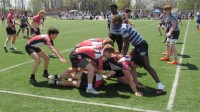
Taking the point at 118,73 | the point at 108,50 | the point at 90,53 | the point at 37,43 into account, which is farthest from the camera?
the point at 37,43

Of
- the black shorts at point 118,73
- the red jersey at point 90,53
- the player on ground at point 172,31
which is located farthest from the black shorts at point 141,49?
the player on ground at point 172,31

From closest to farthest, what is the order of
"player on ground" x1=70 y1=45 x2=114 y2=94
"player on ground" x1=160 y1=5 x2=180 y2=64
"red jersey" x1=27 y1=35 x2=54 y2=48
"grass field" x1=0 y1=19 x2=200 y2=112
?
"grass field" x1=0 y1=19 x2=200 y2=112
"player on ground" x1=70 y1=45 x2=114 y2=94
"red jersey" x1=27 y1=35 x2=54 y2=48
"player on ground" x1=160 y1=5 x2=180 y2=64

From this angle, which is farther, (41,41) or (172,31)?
(172,31)

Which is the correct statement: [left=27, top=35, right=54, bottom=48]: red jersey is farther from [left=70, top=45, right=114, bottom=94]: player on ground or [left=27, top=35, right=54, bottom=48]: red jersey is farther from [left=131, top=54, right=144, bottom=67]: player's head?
[left=131, top=54, right=144, bottom=67]: player's head

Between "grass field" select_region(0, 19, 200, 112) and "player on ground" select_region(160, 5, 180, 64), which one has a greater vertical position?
"player on ground" select_region(160, 5, 180, 64)

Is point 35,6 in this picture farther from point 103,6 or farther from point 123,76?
point 123,76

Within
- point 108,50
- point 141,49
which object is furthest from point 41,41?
point 141,49

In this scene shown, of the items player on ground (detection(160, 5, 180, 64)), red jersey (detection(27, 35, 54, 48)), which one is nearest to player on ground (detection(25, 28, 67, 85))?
red jersey (detection(27, 35, 54, 48))

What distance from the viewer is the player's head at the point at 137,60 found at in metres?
7.37

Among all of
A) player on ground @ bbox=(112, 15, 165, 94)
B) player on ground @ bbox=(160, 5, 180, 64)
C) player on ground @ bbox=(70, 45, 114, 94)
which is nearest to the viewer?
player on ground @ bbox=(70, 45, 114, 94)

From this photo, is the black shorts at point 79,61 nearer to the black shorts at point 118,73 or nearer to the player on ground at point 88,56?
the player on ground at point 88,56

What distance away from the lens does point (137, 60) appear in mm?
7414

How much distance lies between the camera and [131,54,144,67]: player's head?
7.37m

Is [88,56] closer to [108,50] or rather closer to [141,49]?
[108,50]
